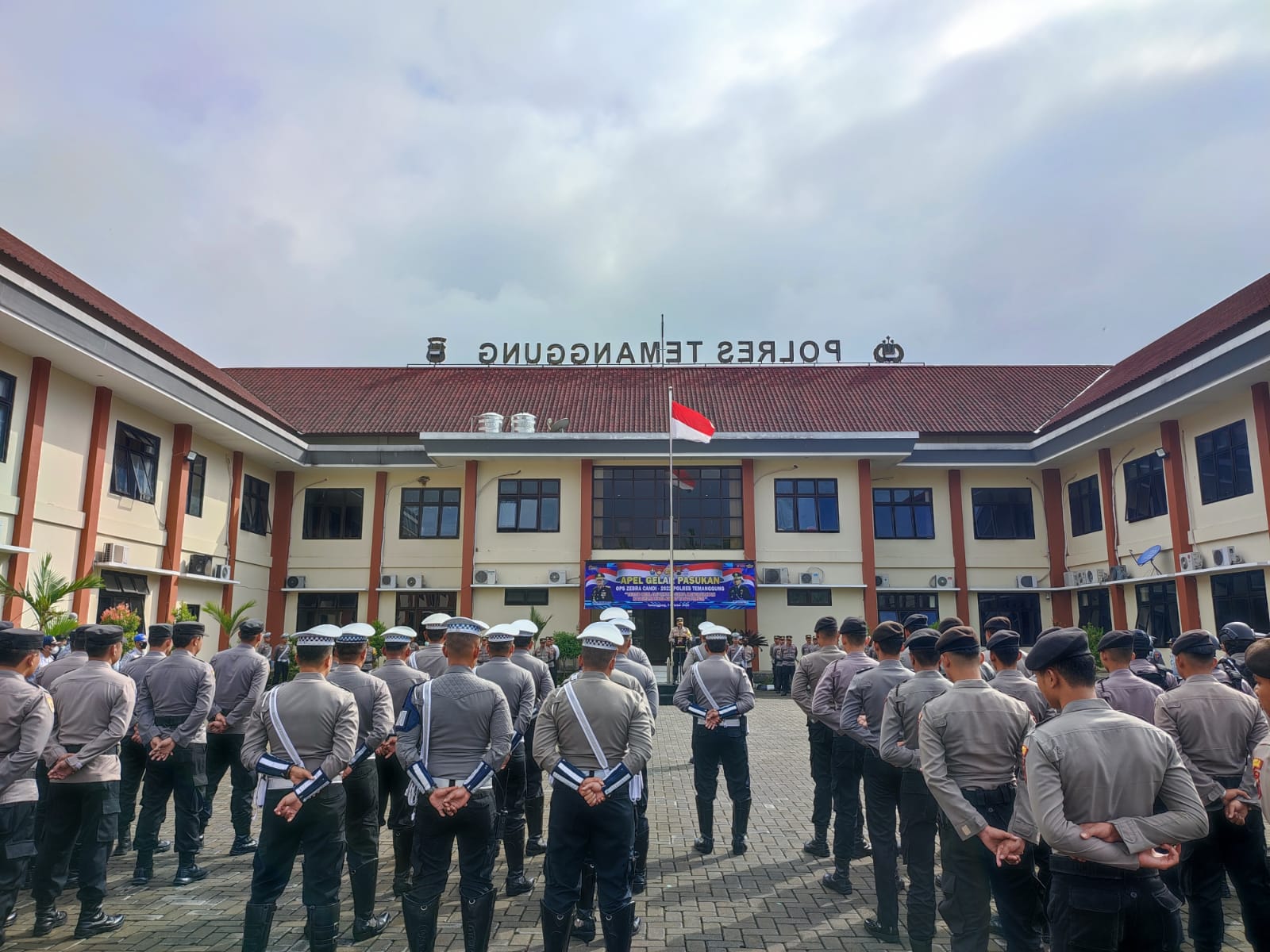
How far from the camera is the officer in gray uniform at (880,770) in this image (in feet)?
17.2

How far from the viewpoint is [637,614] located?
78.4 ft

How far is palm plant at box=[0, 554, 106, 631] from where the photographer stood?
1267 centimetres

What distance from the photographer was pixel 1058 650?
3.31m

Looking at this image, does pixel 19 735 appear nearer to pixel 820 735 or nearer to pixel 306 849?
pixel 306 849

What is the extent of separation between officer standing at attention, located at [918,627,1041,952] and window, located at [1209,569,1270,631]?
14558mm

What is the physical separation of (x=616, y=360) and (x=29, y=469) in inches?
791

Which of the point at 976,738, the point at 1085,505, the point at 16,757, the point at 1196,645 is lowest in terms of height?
the point at 16,757

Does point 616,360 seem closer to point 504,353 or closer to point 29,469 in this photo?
point 504,353

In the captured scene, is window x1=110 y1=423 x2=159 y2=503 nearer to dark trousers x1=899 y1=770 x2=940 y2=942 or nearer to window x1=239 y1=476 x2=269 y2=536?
window x1=239 y1=476 x2=269 y2=536

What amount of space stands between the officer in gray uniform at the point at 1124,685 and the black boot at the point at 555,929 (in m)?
3.84

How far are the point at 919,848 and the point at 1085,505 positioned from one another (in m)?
21.3

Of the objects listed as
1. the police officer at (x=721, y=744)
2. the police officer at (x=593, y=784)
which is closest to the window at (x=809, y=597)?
the police officer at (x=721, y=744)

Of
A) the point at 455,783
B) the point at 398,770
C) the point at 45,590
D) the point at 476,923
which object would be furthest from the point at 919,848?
the point at 45,590

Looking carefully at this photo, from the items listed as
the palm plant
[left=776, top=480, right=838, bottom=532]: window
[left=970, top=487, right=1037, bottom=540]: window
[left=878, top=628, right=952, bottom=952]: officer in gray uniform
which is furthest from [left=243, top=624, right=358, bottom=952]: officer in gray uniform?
[left=970, top=487, right=1037, bottom=540]: window
